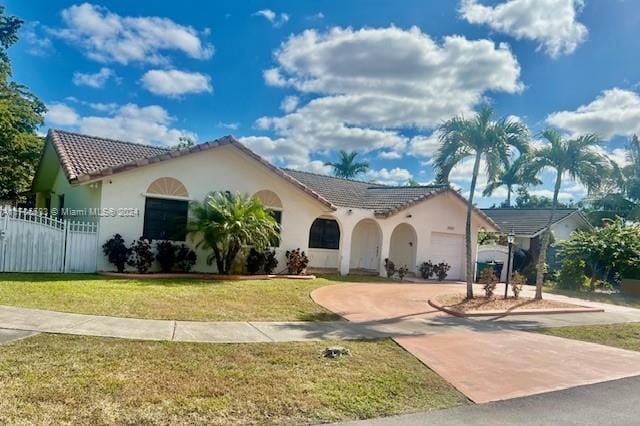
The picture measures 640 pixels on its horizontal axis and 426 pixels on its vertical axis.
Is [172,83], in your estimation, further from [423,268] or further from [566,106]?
[566,106]

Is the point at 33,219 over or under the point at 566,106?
under

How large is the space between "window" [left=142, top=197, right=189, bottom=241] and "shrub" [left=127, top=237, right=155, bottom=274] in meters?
0.56

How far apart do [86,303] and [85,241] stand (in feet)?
20.5

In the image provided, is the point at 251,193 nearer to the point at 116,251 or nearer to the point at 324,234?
the point at 324,234

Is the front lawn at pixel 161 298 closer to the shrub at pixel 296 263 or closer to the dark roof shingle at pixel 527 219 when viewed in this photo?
the shrub at pixel 296 263

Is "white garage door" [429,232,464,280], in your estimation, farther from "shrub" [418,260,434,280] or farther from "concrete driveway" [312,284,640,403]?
"concrete driveway" [312,284,640,403]

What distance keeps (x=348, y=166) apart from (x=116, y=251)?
3831 centimetres

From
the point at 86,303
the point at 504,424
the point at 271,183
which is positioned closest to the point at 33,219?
the point at 86,303

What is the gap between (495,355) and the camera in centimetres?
840

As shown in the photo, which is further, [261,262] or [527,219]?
[527,219]

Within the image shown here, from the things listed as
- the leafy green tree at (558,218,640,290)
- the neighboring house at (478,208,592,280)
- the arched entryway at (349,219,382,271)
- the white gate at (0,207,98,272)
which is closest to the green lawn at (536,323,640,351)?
the leafy green tree at (558,218,640,290)

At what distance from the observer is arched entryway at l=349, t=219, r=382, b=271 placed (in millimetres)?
Answer: 24359

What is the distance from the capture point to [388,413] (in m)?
5.37

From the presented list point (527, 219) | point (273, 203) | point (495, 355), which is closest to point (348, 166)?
point (527, 219)
